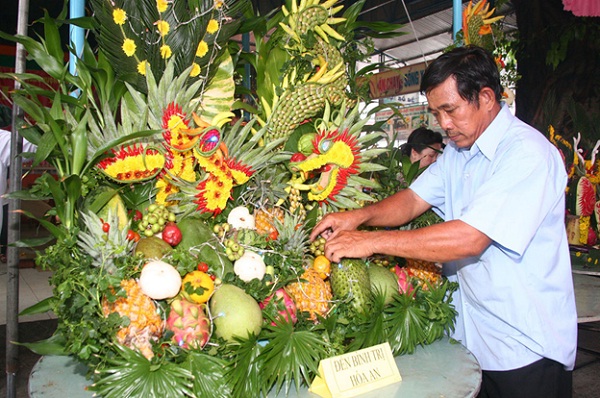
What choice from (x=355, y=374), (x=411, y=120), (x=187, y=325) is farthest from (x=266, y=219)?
(x=411, y=120)

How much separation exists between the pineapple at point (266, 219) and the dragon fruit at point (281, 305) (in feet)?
0.93

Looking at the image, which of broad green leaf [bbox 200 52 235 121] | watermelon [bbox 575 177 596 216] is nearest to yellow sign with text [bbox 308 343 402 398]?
broad green leaf [bbox 200 52 235 121]

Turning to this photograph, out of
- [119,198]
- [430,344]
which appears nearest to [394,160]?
[430,344]

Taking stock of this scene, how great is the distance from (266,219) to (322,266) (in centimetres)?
28

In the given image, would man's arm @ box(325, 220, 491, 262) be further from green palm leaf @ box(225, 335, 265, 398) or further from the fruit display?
green palm leaf @ box(225, 335, 265, 398)

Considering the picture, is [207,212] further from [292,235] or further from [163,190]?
[292,235]

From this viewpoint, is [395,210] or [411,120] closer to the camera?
[395,210]

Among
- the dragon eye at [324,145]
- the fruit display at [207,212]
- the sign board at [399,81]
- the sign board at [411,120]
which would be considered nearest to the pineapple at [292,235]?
the fruit display at [207,212]

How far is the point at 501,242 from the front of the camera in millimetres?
1538

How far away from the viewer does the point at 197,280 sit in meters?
1.46

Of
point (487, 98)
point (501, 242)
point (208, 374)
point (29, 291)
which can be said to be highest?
point (487, 98)

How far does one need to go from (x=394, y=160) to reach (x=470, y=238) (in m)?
0.89

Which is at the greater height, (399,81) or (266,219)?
(266,219)

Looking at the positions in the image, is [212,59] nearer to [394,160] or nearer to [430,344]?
[394,160]
